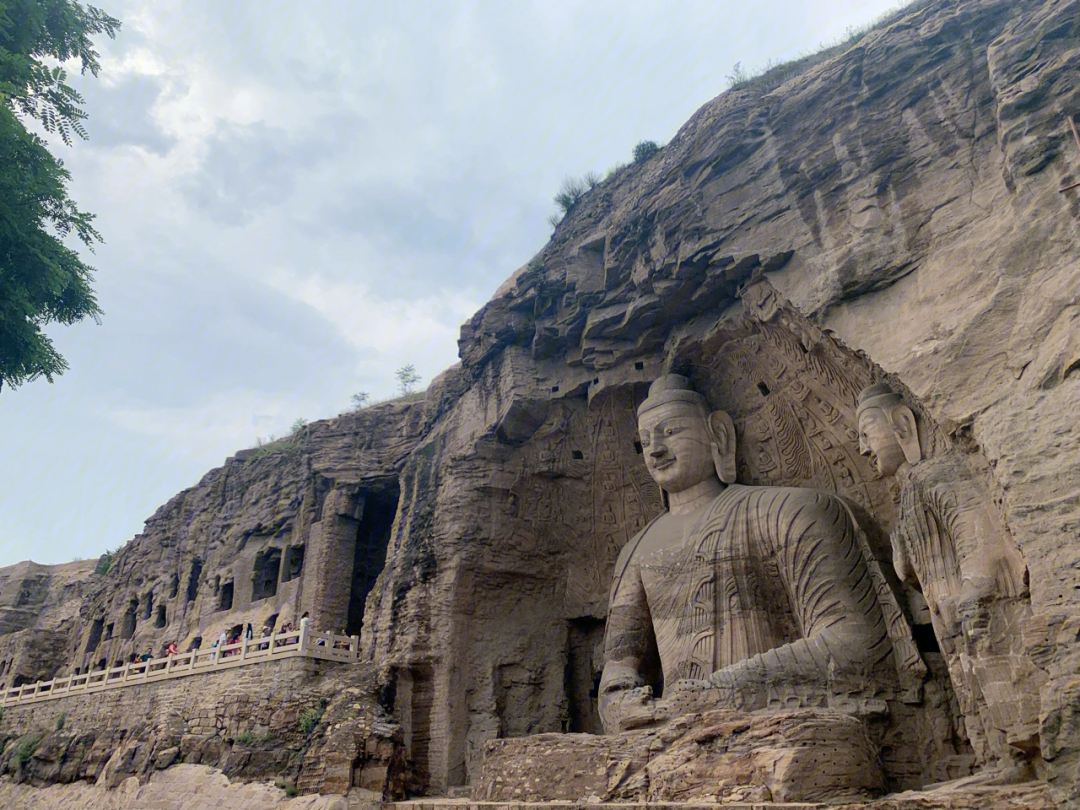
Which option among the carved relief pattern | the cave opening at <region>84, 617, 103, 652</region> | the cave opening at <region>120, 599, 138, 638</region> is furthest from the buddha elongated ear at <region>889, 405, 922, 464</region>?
the cave opening at <region>84, 617, 103, 652</region>

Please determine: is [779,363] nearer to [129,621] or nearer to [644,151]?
[644,151]

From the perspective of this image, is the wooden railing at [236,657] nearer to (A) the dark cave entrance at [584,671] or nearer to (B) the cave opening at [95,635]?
(A) the dark cave entrance at [584,671]

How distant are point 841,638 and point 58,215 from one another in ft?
31.4

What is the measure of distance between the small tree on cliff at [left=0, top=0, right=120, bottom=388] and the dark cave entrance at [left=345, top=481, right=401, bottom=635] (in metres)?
7.15

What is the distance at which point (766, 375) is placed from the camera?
382 inches

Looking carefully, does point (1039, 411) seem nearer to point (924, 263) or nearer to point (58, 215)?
point (924, 263)

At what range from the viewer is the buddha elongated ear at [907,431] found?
7.02m

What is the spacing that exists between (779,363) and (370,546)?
386 inches

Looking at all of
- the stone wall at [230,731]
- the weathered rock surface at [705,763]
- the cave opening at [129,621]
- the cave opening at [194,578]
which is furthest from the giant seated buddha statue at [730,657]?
the cave opening at [129,621]

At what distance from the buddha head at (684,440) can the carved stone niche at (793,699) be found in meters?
0.29

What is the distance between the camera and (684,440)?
9.66 meters

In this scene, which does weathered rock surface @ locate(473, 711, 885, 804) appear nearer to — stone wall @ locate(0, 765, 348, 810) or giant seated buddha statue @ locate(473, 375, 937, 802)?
giant seated buddha statue @ locate(473, 375, 937, 802)

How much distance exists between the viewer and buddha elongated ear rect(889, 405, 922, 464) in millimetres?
7016

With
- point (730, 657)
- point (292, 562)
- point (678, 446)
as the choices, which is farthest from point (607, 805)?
point (292, 562)
